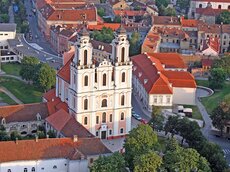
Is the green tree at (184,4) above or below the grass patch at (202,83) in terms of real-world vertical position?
above

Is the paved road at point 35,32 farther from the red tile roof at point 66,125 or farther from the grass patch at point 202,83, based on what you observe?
the red tile roof at point 66,125

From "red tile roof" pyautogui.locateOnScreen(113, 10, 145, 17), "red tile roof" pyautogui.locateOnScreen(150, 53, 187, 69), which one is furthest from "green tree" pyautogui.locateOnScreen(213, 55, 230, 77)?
"red tile roof" pyautogui.locateOnScreen(113, 10, 145, 17)

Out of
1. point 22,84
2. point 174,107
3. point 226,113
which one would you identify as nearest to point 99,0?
point 22,84

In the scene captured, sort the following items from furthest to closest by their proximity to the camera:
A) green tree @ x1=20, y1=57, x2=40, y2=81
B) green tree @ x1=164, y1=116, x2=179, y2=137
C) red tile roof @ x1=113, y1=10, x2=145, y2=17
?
1. red tile roof @ x1=113, y1=10, x2=145, y2=17
2. green tree @ x1=20, y1=57, x2=40, y2=81
3. green tree @ x1=164, y1=116, x2=179, y2=137

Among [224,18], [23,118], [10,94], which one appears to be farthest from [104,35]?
[23,118]

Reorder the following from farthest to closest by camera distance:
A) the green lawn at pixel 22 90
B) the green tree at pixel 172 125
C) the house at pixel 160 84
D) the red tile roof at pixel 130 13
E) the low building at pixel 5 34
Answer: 1. the red tile roof at pixel 130 13
2. the low building at pixel 5 34
3. the green lawn at pixel 22 90
4. the house at pixel 160 84
5. the green tree at pixel 172 125

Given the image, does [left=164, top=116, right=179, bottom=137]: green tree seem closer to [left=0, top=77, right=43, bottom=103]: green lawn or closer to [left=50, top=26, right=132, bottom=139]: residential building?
[left=50, top=26, right=132, bottom=139]: residential building

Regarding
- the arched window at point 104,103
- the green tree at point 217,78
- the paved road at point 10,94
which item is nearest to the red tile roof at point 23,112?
the arched window at point 104,103
